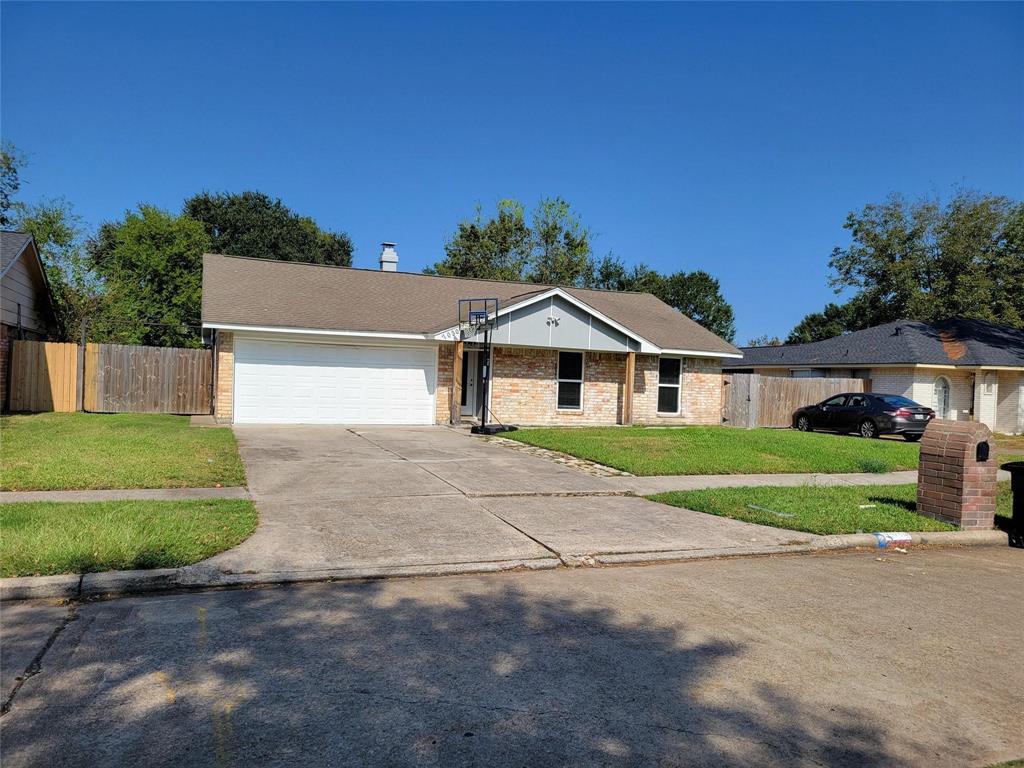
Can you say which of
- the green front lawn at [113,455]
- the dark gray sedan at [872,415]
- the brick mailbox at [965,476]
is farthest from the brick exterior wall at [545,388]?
the brick mailbox at [965,476]

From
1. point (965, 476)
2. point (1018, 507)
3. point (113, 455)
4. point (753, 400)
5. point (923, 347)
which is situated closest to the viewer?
point (1018, 507)

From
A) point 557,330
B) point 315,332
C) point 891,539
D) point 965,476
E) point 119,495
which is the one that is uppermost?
point 557,330

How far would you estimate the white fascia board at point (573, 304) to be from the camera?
756 inches

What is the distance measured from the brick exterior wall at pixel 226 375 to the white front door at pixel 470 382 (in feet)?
21.3

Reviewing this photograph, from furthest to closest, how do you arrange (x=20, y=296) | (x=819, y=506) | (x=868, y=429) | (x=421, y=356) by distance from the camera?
(x=868, y=429) < (x=20, y=296) < (x=421, y=356) < (x=819, y=506)

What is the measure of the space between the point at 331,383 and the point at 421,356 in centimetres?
256

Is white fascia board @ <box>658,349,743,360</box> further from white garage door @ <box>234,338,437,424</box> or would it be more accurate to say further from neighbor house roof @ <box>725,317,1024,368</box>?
neighbor house roof @ <box>725,317,1024,368</box>

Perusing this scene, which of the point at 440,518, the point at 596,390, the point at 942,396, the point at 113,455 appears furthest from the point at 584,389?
the point at 942,396

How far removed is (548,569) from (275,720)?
10.9 feet

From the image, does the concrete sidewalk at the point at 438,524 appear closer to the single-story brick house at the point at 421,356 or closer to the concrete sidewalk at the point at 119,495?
the concrete sidewalk at the point at 119,495

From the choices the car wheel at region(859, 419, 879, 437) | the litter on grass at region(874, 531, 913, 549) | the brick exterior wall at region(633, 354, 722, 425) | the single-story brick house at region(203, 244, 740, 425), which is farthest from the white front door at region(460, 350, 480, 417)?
the litter on grass at region(874, 531, 913, 549)

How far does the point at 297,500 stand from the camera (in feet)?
28.3

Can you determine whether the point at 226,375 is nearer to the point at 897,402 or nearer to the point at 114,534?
the point at 114,534

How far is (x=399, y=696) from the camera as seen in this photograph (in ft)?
12.1
